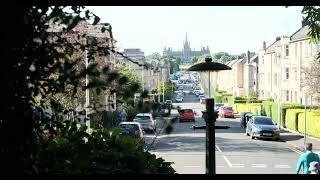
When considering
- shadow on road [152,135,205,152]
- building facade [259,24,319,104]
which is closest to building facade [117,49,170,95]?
shadow on road [152,135,205,152]

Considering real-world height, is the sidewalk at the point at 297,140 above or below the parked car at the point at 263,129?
below

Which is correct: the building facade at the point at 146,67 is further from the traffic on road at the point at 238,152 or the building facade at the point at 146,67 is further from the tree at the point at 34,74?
the traffic on road at the point at 238,152

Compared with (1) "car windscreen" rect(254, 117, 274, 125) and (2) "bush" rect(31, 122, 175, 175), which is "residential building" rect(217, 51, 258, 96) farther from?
(2) "bush" rect(31, 122, 175, 175)

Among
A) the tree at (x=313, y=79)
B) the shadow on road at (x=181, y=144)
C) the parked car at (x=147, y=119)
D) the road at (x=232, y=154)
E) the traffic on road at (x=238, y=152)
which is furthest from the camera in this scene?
the tree at (x=313, y=79)

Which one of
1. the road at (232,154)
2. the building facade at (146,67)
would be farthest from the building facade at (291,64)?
the building facade at (146,67)

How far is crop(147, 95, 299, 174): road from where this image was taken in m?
20.8

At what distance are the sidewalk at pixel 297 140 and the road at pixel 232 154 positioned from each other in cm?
57

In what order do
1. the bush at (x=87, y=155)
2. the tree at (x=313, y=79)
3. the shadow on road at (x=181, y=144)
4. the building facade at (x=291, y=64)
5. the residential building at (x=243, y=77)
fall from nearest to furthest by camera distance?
the bush at (x=87, y=155), the shadow on road at (x=181, y=144), the tree at (x=313, y=79), the building facade at (x=291, y=64), the residential building at (x=243, y=77)

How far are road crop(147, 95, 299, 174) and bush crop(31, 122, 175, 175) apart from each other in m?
12.9

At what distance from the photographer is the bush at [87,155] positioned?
8.99 feet

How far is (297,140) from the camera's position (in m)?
34.6

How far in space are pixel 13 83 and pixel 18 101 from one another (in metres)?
0.09

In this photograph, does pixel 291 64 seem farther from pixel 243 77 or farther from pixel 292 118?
pixel 243 77

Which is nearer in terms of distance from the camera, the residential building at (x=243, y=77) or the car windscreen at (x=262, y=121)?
the car windscreen at (x=262, y=121)
